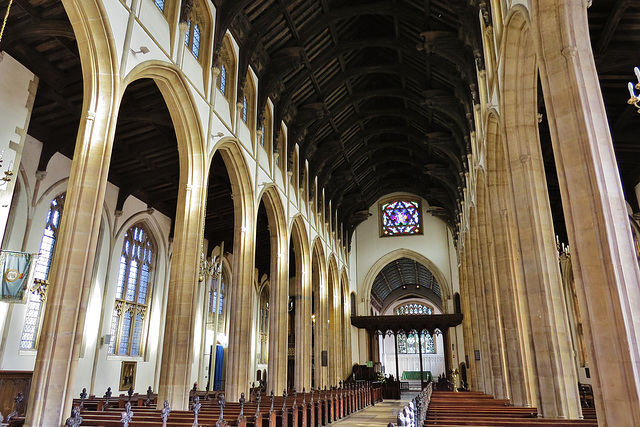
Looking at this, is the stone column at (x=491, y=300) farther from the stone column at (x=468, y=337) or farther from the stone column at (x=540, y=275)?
the stone column at (x=468, y=337)

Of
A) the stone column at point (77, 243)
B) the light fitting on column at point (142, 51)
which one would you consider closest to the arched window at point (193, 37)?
the light fitting on column at point (142, 51)

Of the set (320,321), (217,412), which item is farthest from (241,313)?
(320,321)

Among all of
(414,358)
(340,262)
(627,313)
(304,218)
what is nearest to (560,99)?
(627,313)

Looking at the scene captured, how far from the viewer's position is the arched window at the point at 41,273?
12467 mm

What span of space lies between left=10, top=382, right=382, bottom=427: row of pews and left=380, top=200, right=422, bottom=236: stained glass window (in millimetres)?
14122

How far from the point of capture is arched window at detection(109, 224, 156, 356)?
1631 centimetres

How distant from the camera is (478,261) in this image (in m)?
17.6

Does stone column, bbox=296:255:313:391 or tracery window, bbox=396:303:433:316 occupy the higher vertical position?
tracery window, bbox=396:303:433:316

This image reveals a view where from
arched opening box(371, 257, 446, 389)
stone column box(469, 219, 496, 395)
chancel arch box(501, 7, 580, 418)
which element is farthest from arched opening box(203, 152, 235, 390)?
arched opening box(371, 257, 446, 389)

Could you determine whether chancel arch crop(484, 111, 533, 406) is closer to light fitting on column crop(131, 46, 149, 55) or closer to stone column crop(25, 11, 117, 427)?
light fitting on column crop(131, 46, 149, 55)

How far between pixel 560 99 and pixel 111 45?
6.83 meters

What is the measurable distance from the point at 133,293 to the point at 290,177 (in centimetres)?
709

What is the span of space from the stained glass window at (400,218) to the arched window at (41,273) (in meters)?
20.2

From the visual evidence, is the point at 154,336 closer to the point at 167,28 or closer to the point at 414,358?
the point at 167,28
